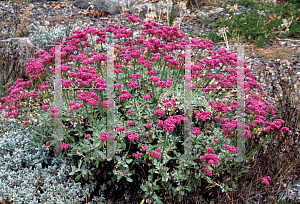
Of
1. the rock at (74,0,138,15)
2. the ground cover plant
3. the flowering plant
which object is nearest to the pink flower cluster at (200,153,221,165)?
the flowering plant

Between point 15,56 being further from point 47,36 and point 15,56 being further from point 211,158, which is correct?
point 211,158

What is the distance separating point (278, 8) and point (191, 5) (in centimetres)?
285

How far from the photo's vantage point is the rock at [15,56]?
216 inches

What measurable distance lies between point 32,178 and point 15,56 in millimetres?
3462

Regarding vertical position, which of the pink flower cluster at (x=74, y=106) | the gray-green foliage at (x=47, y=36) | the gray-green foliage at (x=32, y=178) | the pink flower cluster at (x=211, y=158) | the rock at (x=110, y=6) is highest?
the rock at (x=110, y=6)

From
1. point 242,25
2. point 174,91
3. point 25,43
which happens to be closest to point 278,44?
point 242,25

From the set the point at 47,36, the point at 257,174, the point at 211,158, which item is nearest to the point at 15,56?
the point at 47,36

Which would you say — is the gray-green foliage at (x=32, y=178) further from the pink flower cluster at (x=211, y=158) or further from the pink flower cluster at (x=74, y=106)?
the pink flower cluster at (x=211, y=158)

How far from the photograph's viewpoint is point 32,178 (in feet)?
10.4

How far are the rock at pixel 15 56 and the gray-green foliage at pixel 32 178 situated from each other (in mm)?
2218

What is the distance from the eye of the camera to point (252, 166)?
3357mm

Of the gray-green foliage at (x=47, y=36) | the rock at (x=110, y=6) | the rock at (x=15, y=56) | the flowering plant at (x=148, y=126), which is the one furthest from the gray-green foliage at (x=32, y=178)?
the rock at (x=110, y=6)

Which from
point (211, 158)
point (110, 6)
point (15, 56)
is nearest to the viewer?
point (211, 158)

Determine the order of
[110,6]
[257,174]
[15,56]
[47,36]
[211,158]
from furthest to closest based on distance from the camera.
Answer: [110,6] → [47,36] → [15,56] → [257,174] → [211,158]
